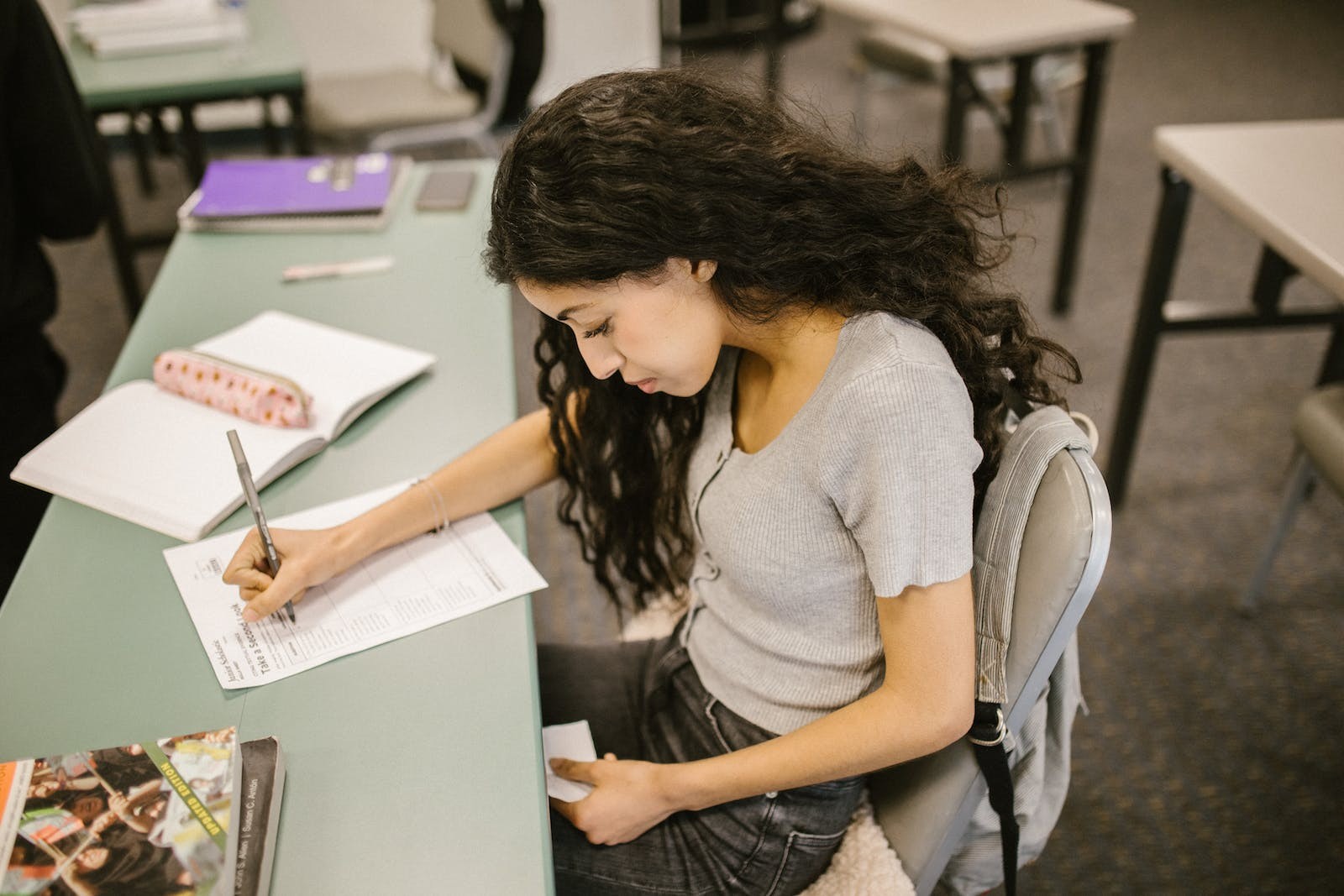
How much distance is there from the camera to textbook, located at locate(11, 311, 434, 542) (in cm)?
113

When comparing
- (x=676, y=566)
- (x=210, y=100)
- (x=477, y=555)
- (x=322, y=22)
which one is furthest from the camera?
(x=322, y=22)

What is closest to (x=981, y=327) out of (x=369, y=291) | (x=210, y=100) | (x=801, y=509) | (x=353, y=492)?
(x=801, y=509)

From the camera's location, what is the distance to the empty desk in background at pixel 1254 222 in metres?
1.57

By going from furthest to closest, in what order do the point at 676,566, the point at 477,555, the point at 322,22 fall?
the point at 322,22 → the point at 676,566 → the point at 477,555

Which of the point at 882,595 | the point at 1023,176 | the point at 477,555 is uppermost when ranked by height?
the point at 882,595

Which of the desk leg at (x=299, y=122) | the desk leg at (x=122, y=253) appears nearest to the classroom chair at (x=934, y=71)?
the desk leg at (x=299, y=122)

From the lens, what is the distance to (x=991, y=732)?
0.88 m

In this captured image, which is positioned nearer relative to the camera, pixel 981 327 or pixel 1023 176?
pixel 981 327

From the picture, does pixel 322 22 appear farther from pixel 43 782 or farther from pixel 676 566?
pixel 43 782

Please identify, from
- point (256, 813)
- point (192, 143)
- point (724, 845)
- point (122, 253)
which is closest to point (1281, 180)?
point (724, 845)

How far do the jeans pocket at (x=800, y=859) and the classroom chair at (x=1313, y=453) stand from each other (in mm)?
1055

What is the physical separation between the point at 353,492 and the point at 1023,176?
2.18 m

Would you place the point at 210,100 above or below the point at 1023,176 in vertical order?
above

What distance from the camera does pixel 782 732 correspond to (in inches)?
39.4
